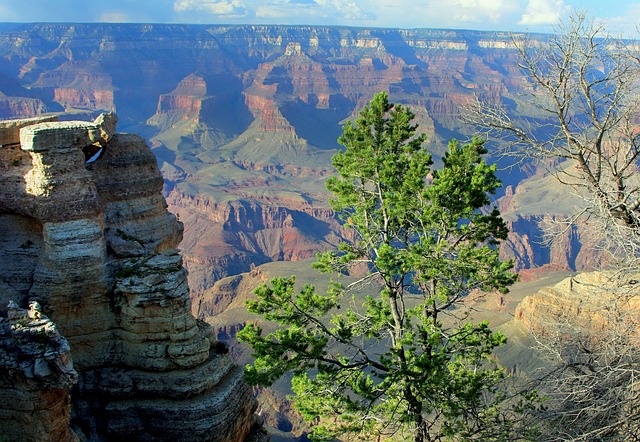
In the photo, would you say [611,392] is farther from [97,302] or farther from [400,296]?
[97,302]

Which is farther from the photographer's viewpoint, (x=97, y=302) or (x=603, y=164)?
(x=97, y=302)

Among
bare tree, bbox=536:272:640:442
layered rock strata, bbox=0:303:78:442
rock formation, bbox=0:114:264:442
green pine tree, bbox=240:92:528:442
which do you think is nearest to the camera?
bare tree, bbox=536:272:640:442

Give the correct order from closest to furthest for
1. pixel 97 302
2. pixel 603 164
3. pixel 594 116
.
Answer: pixel 594 116
pixel 603 164
pixel 97 302

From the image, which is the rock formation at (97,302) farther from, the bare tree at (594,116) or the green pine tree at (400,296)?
the bare tree at (594,116)

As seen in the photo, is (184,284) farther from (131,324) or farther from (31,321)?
(31,321)

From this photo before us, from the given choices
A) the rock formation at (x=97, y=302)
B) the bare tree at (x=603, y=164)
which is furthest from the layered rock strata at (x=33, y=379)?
the bare tree at (x=603, y=164)

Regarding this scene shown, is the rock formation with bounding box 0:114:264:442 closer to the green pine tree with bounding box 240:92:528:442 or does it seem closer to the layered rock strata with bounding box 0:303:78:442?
the layered rock strata with bounding box 0:303:78:442

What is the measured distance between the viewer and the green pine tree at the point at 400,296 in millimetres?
14172

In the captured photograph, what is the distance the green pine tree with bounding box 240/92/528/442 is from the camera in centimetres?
1417

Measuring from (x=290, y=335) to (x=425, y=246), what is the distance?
418 cm

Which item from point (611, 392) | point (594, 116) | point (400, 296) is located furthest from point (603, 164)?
point (400, 296)

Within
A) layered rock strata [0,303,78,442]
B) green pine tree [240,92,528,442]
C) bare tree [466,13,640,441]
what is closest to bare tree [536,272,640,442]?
bare tree [466,13,640,441]

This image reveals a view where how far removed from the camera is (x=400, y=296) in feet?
51.5

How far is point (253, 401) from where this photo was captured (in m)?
19.7
